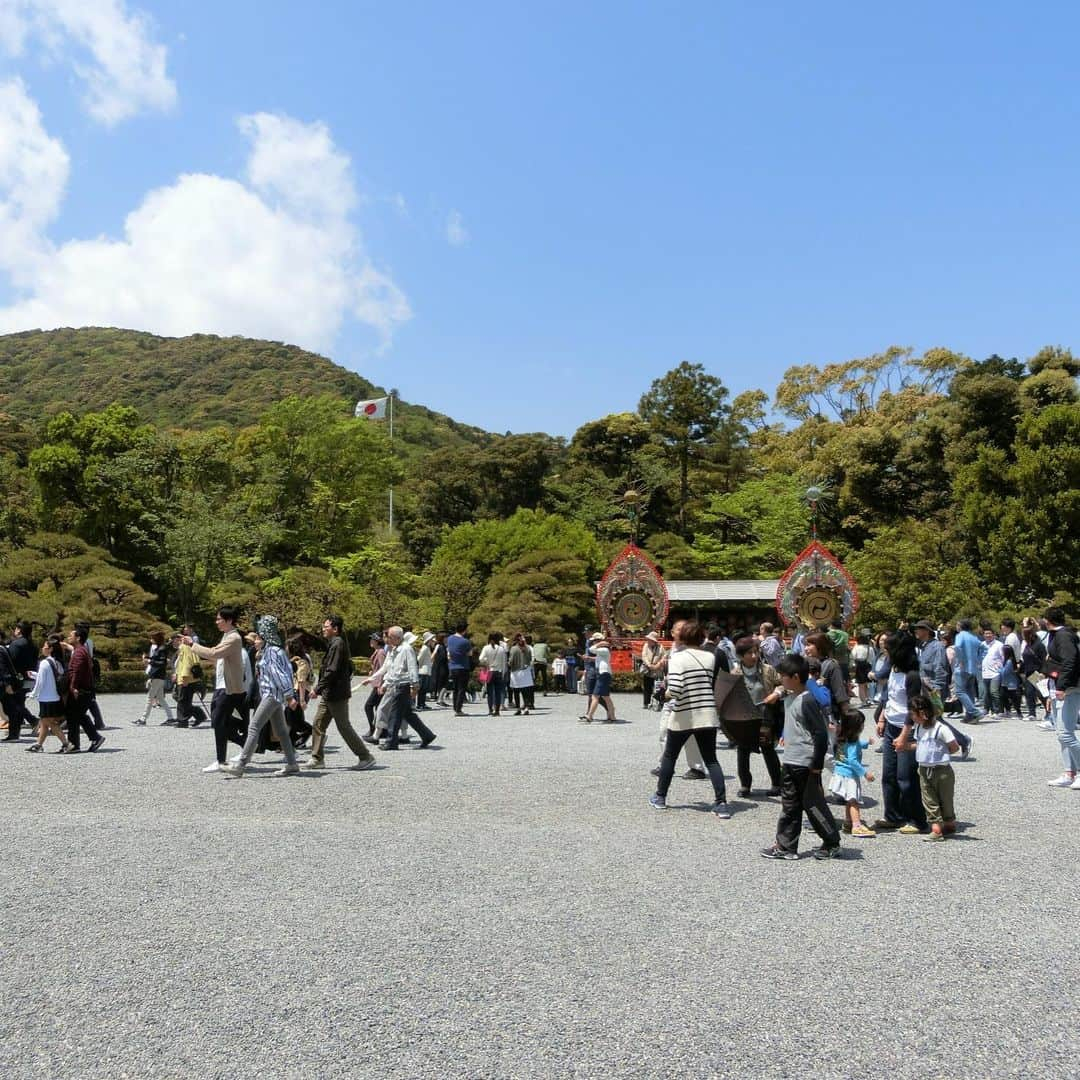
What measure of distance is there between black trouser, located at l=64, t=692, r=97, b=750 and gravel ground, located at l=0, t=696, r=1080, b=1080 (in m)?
3.45

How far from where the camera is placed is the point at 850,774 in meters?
7.24

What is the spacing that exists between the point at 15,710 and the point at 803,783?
35.8 feet

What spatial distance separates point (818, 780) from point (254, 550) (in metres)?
31.3

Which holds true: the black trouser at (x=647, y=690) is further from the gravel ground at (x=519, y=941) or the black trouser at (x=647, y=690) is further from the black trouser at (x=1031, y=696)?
the gravel ground at (x=519, y=941)

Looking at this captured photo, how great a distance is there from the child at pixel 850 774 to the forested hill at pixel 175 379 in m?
70.8

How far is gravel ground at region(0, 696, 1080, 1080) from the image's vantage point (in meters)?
3.60

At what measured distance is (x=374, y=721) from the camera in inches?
532

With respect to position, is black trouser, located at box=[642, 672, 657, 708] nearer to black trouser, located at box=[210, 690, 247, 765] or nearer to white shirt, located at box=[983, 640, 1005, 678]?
white shirt, located at box=[983, 640, 1005, 678]

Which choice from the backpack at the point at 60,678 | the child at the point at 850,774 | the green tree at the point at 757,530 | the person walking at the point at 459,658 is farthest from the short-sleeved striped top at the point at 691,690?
the green tree at the point at 757,530

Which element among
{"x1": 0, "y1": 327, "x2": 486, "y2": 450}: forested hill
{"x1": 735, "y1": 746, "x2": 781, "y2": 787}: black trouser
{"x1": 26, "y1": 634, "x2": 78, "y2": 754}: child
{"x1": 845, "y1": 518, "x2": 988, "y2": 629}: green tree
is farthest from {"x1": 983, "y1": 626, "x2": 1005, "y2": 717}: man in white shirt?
{"x1": 0, "y1": 327, "x2": 486, "y2": 450}: forested hill

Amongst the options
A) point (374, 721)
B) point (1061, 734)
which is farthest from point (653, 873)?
point (374, 721)

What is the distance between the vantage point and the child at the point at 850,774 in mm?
7203

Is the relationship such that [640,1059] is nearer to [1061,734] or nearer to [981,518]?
[1061,734]

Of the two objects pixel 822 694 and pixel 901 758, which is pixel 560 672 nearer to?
pixel 822 694
